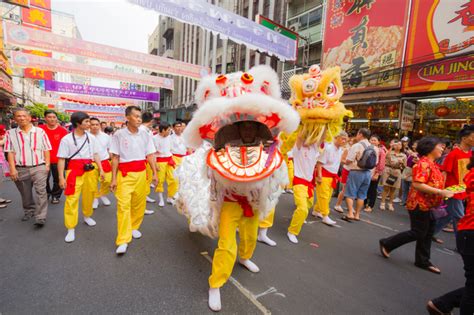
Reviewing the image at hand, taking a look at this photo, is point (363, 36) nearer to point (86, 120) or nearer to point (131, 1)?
point (131, 1)

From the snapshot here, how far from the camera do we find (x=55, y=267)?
2.57 m

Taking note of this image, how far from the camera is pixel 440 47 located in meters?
7.67

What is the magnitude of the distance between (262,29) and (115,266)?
26.4 ft

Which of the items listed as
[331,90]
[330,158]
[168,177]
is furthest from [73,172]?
[330,158]

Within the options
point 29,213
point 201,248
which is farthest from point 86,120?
point 201,248

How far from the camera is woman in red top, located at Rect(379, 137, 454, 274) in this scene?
2.67m

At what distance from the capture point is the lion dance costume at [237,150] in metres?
1.80

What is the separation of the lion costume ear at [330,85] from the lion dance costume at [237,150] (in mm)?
1378

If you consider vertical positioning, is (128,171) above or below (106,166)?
above

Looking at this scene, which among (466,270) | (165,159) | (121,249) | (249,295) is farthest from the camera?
(165,159)

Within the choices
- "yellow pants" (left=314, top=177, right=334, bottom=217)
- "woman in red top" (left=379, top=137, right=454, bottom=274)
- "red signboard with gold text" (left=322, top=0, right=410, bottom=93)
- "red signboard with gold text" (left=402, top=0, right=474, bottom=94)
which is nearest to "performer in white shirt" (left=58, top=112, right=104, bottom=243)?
"yellow pants" (left=314, top=177, right=334, bottom=217)

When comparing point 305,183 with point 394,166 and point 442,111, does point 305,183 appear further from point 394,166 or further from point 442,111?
point 442,111

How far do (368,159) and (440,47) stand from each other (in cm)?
645

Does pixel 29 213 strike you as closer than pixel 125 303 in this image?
No
